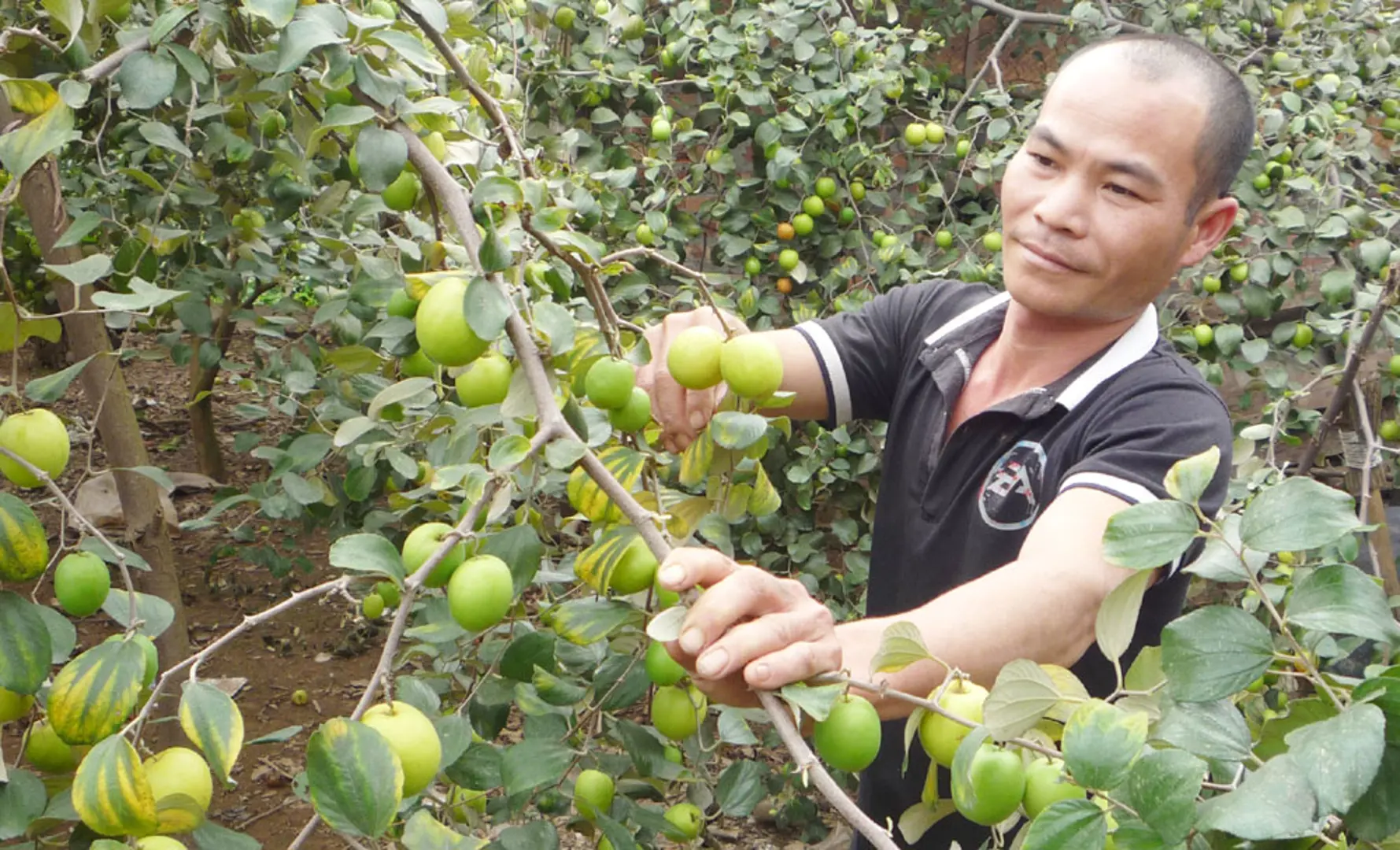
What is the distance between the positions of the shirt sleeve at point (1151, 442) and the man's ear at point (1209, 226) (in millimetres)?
209

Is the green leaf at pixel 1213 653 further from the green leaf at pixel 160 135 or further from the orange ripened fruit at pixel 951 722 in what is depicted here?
the green leaf at pixel 160 135

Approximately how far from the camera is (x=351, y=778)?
0.73 m

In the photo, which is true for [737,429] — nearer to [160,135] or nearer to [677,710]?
[677,710]

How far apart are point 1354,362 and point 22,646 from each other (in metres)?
2.18

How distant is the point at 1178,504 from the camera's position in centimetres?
73

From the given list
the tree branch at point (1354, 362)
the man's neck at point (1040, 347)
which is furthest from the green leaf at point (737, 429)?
the tree branch at point (1354, 362)

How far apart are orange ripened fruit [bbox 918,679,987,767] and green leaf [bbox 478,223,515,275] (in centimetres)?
45

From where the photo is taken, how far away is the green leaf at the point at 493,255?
895 mm

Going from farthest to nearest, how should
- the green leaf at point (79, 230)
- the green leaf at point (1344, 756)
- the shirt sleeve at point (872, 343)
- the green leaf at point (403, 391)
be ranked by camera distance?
1. the shirt sleeve at point (872, 343)
2. the green leaf at point (79, 230)
3. the green leaf at point (403, 391)
4. the green leaf at point (1344, 756)

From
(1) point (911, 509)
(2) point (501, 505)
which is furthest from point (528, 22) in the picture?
(2) point (501, 505)

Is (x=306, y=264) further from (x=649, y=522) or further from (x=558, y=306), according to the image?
(x=649, y=522)

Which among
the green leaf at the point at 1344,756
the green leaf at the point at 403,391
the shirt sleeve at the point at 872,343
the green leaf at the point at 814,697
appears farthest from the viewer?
the shirt sleeve at the point at 872,343

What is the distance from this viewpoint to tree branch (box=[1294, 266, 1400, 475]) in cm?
194

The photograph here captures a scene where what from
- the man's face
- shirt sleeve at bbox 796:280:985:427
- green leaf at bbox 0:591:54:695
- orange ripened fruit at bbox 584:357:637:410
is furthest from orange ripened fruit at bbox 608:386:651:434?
shirt sleeve at bbox 796:280:985:427
